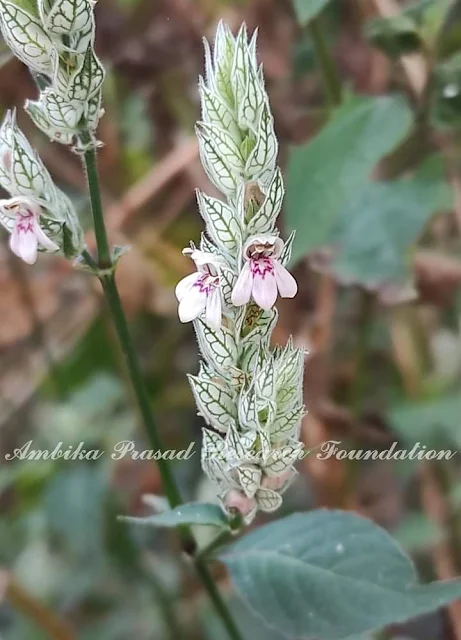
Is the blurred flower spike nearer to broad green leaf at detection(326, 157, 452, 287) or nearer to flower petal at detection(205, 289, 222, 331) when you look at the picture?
flower petal at detection(205, 289, 222, 331)

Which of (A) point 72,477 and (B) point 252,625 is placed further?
(A) point 72,477

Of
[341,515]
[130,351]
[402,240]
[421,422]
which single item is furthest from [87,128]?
[421,422]

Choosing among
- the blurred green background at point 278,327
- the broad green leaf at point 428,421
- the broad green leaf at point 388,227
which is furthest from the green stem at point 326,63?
the broad green leaf at point 428,421

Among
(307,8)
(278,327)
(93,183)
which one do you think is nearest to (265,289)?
(93,183)

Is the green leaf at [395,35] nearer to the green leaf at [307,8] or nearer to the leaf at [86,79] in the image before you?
the green leaf at [307,8]

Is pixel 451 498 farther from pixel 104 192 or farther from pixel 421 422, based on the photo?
pixel 104 192
